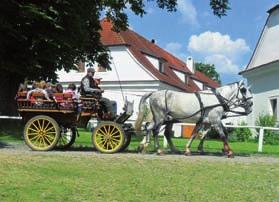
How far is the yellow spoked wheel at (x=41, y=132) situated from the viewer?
48.2ft

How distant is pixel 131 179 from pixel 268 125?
932 inches

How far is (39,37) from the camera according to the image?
71.3 ft

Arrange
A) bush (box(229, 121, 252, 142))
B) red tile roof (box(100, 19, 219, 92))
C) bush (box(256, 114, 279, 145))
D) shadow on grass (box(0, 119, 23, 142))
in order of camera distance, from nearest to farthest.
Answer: shadow on grass (box(0, 119, 23, 142))
bush (box(256, 114, 279, 145))
bush (box(229, 121, 252, 142))
red tile roof (box(100, 19, 219, 92))

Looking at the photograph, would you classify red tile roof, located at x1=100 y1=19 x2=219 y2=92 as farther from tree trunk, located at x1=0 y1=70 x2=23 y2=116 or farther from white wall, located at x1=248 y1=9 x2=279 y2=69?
tree trunk, located at x1=0 y1=70 x2=23 y2=116

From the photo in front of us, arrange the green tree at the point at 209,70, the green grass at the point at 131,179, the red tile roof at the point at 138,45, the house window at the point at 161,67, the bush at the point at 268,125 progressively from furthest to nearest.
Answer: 1. the green tree at the point at 209,70
2. the house window at the point at 161,67
3. the red tile roof at the point at 138,45
4. the bush at the point at 268,125
5. the green grass at the point at 131,179

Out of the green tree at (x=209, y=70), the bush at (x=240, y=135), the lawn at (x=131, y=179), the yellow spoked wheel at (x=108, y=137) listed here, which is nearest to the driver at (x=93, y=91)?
the yellow spoked wheel at (x=108, y=137)

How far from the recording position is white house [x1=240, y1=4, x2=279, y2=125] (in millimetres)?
34781

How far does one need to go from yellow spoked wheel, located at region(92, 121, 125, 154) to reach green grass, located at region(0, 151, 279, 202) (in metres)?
1.59

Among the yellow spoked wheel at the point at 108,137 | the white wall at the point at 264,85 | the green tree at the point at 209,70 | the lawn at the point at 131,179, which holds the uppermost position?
the green tree at the point at 209,70

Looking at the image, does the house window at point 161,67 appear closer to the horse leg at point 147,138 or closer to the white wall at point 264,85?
the white wall at point 264,85

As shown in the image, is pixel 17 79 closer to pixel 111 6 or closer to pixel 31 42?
pixel 31 42

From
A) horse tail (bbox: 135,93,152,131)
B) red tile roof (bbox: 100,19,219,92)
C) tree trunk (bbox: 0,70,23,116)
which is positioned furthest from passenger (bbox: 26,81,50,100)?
red tile roof (bbox: 100,19,219,92)

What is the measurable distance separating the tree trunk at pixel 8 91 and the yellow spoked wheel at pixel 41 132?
8.94m

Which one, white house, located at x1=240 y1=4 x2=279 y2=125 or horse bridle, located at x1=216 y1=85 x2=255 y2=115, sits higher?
white house, located at x1=240 y1=4 x2=279 y2=125
